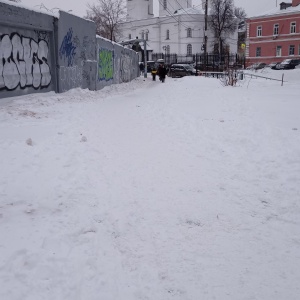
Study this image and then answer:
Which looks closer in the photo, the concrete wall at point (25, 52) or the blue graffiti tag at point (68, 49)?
the concrete wall at point (25, 52)

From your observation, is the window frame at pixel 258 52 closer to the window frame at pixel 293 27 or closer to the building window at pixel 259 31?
the building window at pixel 259 31

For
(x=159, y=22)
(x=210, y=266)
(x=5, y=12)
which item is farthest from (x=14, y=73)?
(x=159, y=22)

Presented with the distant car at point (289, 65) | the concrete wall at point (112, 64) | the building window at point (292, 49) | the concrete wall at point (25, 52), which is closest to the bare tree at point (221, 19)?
the building window at point (292, 49)

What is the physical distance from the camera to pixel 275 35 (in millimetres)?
52406

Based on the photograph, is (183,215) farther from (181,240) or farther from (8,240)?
(8,240)

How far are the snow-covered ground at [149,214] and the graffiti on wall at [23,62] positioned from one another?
10.7ft

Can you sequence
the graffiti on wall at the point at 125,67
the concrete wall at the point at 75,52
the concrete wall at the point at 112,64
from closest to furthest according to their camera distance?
the concrete wall at the point at 75,52
the concrete wall at the point at 112,64
the graffiti on wall at the point at 125,67

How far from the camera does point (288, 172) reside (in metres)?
4.98

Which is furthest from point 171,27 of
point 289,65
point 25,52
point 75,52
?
point 25,52

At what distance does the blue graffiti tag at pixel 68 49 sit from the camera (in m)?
13.7

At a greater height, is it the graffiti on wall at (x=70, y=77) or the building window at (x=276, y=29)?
the building window at (x=276, y=29)

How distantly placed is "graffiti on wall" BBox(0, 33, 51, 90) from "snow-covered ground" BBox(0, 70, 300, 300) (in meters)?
3.27

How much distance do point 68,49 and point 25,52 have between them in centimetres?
340

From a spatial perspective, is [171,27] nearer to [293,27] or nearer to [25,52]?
[293,27]
